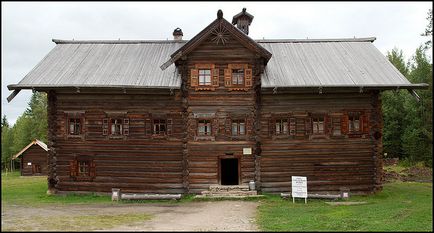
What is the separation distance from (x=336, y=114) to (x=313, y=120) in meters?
1.37

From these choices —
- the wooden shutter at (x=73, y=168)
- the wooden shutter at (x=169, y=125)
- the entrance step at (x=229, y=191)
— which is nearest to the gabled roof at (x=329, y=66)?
the wooden shutter at (x=169, y=125)

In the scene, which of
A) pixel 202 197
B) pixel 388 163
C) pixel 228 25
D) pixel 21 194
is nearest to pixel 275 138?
pixel 202 197

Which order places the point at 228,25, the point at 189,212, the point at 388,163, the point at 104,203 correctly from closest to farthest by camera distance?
the point at 189,212 → the point at 104,203 → the point at 228,25 → the point at 388,163

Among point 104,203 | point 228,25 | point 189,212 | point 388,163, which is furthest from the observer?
point 388,163

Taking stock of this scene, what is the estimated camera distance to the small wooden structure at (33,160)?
4925 centimetres

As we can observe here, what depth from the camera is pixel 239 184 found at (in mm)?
25828

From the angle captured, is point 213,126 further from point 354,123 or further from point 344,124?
point 354,123

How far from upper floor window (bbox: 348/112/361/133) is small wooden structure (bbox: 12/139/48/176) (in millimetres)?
35263

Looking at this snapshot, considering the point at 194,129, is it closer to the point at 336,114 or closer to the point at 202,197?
the point at 202,197

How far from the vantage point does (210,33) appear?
25625 millimetres

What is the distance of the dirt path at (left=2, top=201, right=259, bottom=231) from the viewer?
51.4 feet

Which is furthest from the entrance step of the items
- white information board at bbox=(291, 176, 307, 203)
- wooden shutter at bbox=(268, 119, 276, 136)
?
wooden shutter at bbox=(268, 119, 276, 136)

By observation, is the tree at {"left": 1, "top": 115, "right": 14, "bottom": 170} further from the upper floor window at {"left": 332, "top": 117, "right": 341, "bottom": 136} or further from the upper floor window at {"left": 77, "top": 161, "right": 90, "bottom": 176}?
the upper floor window at {"left": 332, "top": 117, "right": 341, "bottom": 136}

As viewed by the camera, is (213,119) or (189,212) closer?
(189,212)
